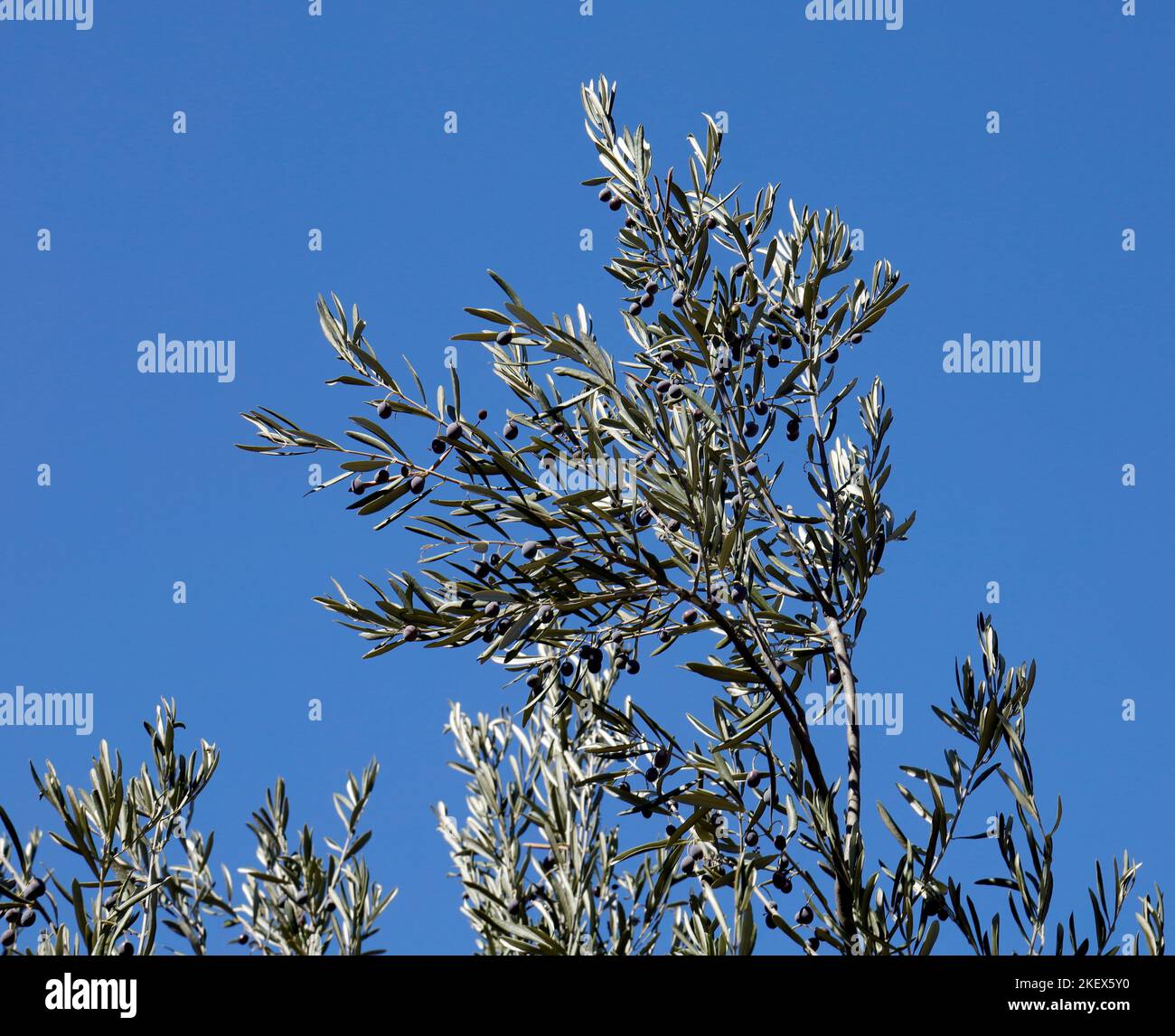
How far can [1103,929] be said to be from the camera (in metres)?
3.34

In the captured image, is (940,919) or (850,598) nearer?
(940,919)

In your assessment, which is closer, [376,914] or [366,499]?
[366,499]

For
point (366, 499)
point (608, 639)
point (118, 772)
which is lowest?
point (118, 772)

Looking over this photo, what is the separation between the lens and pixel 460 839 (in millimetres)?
5418

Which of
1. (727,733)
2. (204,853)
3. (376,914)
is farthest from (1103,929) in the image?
(204,853)
